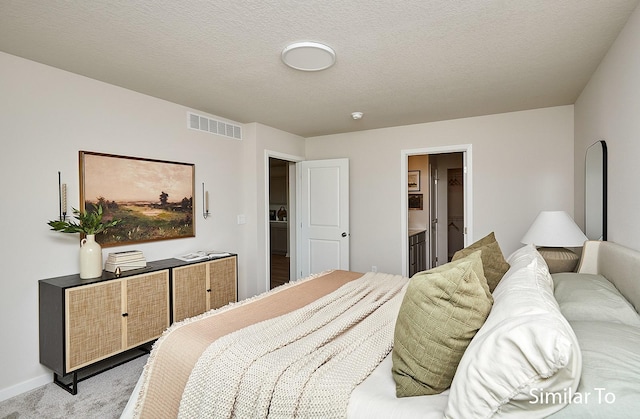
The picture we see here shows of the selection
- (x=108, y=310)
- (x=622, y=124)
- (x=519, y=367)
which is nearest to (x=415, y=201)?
(x=622, y=124)

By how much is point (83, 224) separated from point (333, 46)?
239 centimetres

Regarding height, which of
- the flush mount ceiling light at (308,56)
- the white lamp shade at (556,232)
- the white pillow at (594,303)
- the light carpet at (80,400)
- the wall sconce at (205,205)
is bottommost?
the light carpet at (80,400)

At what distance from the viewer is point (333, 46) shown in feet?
7.35

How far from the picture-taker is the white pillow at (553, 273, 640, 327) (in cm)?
146

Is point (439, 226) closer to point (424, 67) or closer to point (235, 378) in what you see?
point (424, 67)

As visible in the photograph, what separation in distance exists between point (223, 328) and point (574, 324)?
1639 millimetres

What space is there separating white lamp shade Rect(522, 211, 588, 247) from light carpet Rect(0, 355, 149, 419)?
11.5 ft

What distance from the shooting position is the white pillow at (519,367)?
876 millimetres

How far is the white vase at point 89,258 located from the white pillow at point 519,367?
274 centimetres

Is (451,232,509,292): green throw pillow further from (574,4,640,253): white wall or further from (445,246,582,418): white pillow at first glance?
(445,246,582,418): white pillow

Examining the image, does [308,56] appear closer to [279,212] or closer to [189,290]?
[189,290]

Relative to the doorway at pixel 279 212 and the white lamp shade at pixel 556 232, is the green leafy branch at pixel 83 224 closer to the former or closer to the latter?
the white lamp shade at pixel 556 232

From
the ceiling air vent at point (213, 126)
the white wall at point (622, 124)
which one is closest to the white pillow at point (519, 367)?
the white wall at point (622, 124)

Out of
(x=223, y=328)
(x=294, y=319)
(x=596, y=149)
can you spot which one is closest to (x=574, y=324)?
(x=294, y=319)
